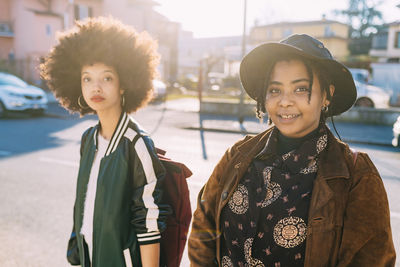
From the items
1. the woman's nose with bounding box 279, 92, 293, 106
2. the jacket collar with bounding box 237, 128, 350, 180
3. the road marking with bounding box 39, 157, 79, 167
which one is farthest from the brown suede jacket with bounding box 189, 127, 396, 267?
the road marking with bounding box 39, 157, 79, 167

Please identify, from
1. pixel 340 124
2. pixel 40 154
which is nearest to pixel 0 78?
pixel 40 154

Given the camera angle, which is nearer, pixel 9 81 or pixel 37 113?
pixel 37 113

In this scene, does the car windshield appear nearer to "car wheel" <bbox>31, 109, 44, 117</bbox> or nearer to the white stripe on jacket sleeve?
"car wheel" <bbox>31, 109, 44, 117</bbox>

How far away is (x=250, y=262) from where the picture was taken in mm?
1530

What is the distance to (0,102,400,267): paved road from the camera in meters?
3.80

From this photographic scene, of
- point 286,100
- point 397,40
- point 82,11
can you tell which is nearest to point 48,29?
point 82,11

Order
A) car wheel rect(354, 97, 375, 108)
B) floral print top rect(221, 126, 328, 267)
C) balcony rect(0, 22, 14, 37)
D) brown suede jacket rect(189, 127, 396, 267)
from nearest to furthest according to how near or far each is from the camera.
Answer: brown suede jacket rect(189, 127, 396, 267) < floral print top rect(221, 126, 328, 267) < car wheel rect(354, 97, 375, 108) < balcony rect(0, 22, 14, 37)

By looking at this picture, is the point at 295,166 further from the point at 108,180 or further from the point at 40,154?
the point at 40,154

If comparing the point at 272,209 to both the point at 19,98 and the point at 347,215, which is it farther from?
the point at 19,98

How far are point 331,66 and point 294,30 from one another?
55237 mm

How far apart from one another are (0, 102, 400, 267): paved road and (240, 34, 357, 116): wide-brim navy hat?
239 cm

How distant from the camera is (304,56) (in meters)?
1.52

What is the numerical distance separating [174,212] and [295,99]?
907 mm

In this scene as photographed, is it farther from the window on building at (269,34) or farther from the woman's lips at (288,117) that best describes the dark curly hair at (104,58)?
the window on building at (269,34)
